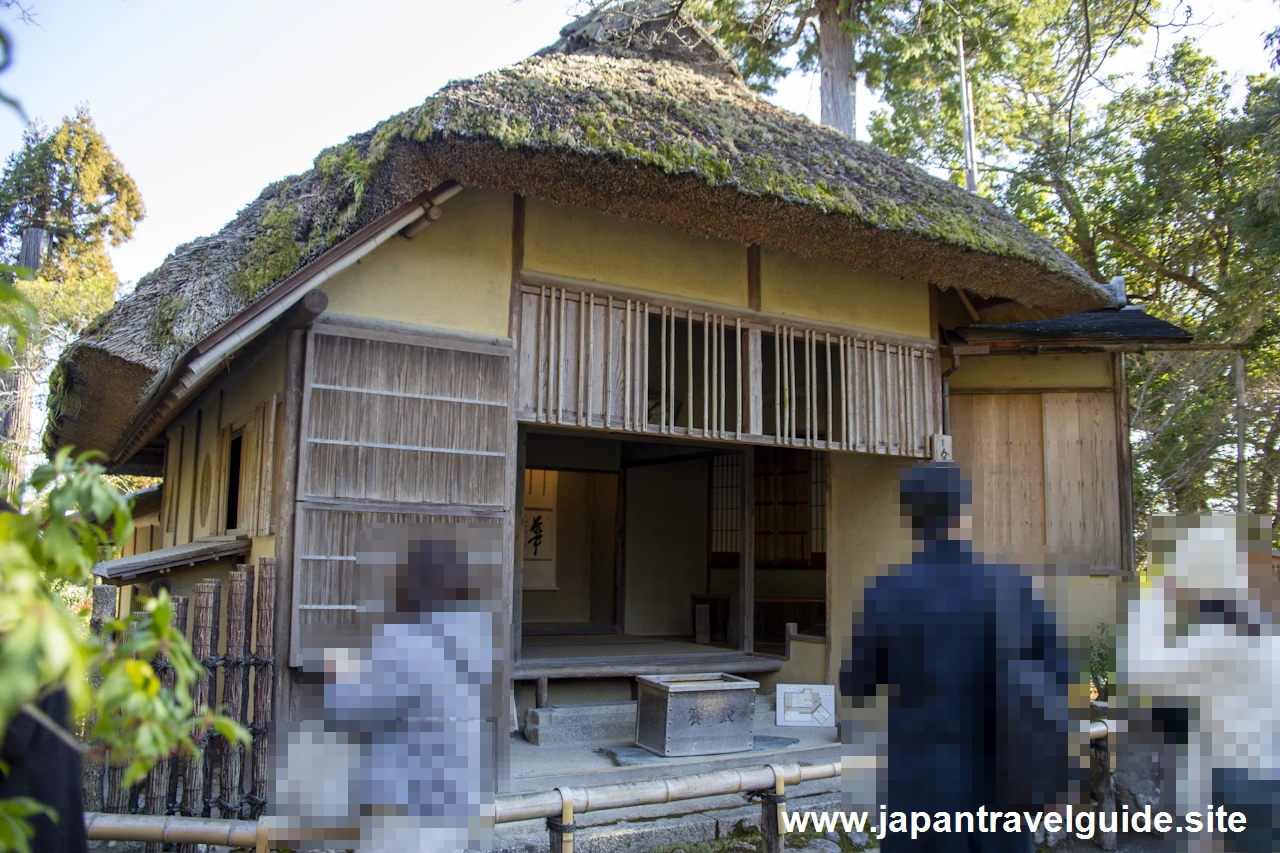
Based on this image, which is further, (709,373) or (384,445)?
(709,373)

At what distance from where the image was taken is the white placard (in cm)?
657

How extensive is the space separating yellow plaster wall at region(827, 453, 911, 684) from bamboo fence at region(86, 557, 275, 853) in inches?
178

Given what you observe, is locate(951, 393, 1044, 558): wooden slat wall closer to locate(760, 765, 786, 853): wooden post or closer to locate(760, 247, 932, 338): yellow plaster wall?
locate(760, 247, 932, 338): yellow plaster wall

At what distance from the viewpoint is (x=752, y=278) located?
616cm

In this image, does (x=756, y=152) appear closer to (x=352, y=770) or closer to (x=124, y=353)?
(x=124, y=353)

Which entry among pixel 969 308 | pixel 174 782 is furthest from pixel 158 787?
pixel 969 308

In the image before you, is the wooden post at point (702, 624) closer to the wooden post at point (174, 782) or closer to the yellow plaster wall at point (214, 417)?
the yellow plaster wall at point (214, 417)

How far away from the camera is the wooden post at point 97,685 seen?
3.52m

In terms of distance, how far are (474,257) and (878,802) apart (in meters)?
3.76

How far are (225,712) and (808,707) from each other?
14.2 feet

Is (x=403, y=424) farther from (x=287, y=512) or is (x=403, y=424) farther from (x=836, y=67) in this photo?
(x=836, y=67)

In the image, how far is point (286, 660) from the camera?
4.24 meters

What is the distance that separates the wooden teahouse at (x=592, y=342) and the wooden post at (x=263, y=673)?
121mm

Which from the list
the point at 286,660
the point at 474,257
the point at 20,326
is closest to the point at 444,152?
→ the point at 474,257
